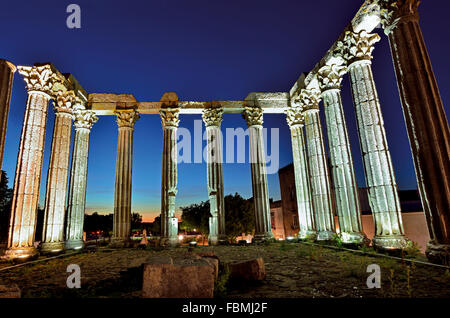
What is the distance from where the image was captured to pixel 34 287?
568 cm

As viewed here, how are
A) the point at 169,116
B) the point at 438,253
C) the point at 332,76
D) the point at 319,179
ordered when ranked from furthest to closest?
the point at 169,116
the point at 319,179
the point at 332,76
the point at 438,253

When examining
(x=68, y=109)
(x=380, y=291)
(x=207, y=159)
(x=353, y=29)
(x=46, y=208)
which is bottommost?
(x=380, y=291)

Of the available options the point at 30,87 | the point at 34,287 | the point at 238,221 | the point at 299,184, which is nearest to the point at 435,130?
the point at 299,184

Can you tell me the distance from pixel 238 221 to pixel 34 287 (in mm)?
34717

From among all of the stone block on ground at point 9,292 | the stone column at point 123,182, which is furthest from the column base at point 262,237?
the stone block on ground at point 9,292

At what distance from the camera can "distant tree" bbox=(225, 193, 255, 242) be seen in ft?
126

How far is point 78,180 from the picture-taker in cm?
1566

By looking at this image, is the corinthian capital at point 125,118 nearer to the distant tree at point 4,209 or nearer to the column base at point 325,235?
the column base at point 325,235

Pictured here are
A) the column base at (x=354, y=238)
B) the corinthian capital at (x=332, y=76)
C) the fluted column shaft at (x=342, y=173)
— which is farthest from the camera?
the corinthian capital at (x=332, y=76)

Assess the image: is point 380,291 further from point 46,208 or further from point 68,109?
point 68,109

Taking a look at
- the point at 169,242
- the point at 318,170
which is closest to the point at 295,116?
the point at 318,170

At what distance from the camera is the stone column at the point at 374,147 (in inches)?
363

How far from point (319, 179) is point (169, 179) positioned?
953cm

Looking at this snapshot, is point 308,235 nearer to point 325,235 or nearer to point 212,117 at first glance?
point 325,235
